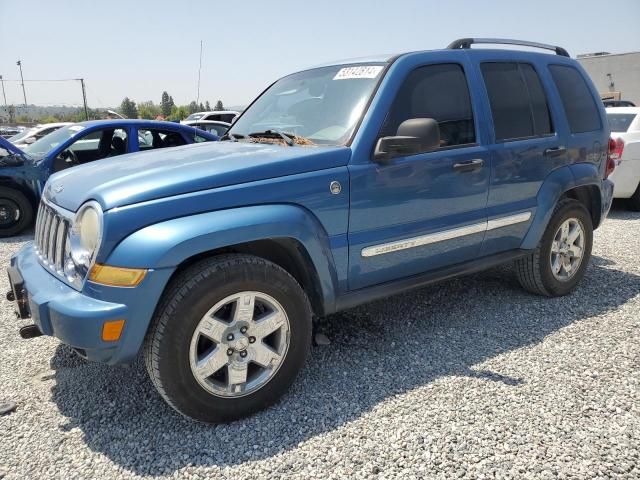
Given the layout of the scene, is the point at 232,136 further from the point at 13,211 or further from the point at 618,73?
the point at 618,73

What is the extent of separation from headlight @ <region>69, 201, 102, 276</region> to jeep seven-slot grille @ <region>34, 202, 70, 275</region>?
7.2 inches

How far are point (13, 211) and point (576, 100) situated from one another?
23.1 feet

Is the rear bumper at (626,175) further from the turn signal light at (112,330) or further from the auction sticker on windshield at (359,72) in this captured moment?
the turn signal light at (112,330)

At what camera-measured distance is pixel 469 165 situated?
3279 millimetres

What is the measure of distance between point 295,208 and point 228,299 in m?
0.58

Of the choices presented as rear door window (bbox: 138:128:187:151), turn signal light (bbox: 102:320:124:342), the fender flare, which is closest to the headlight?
turn signal light (bbox: 102:320:124:342)

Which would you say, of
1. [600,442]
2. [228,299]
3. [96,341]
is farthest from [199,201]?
[600,442]

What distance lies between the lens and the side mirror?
277 cm

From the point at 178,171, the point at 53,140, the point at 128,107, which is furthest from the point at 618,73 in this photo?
the point at 128,107

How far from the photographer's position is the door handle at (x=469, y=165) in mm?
3224

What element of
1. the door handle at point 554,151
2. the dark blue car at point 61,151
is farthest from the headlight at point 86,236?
the dark blue car at point 61,151

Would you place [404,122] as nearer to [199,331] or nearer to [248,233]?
[248,233]

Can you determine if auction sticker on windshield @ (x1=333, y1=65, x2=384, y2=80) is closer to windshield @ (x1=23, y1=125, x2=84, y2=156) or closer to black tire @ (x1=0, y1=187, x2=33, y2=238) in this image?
windshield @ (x1=23, y1=125, x2=84, y2=156)

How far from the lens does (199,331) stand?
2.41 m
